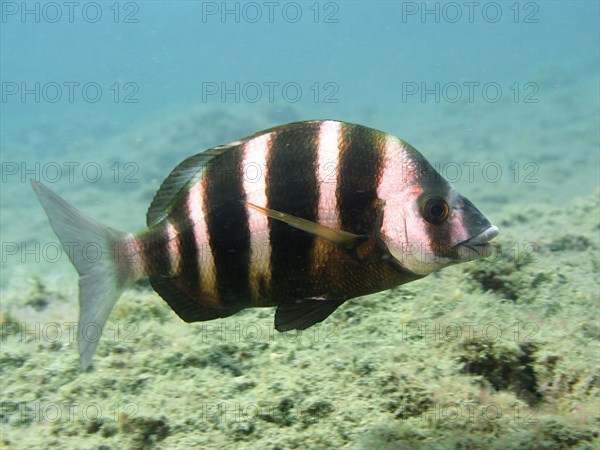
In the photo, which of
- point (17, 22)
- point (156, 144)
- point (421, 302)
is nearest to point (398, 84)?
point (156, 144)

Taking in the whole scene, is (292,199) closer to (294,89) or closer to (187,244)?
(187,244)

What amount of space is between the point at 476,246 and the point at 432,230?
172 mm

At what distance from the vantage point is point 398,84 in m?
66.8

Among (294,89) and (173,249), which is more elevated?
(294,89)

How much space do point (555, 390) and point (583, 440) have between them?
0.49 metres

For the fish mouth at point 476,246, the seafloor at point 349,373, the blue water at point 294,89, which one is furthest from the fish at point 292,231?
the blue water at point 294,89

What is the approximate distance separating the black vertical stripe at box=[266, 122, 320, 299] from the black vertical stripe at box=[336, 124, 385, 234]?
10cm

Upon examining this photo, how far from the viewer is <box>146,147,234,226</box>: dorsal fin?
201cm

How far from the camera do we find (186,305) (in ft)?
6.68

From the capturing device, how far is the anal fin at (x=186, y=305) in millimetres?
2025

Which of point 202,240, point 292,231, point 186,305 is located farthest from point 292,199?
point 186,305

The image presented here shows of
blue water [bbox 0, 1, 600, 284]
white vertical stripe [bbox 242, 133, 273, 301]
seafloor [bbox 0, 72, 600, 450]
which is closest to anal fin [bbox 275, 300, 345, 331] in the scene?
white vertical stripe [bbox 242, 133, 273, 301]

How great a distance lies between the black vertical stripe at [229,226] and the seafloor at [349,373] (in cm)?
113

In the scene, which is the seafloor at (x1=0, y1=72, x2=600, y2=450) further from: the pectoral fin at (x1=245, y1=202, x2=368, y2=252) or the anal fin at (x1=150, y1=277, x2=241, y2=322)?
the pectoral fin at (x1=245, y1=202, x2=368, y2=252)
